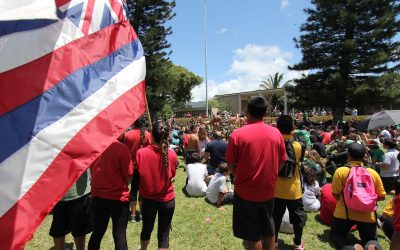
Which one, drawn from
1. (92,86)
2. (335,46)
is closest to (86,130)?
(92,86)

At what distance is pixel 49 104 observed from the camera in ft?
7.94

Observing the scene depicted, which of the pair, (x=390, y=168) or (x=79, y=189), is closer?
(x=79, y=189)

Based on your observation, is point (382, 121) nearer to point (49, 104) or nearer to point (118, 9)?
point (118, 9)

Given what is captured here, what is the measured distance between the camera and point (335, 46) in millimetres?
28031

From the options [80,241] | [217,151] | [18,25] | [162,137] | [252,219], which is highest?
[18,25]

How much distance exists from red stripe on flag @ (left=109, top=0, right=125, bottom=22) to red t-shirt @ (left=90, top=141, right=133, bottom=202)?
48.3 inches

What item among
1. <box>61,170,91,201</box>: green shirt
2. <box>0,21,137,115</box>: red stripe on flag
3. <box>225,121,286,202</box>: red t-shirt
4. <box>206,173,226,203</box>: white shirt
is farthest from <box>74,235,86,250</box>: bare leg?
<box>206,173,226,203</box>: white shirt

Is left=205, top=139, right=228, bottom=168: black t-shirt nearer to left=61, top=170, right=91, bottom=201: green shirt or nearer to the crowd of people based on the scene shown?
the crowd of people

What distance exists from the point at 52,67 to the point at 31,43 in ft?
0.66

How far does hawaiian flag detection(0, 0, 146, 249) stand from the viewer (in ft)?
6.96

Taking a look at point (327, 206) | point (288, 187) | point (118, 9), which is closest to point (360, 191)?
point (288, 187)

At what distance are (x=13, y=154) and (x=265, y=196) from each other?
2232mm

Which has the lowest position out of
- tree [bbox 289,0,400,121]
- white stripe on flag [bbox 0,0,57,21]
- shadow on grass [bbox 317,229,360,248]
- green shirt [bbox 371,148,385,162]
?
shadow on grass [bbox 317,229,360,248]

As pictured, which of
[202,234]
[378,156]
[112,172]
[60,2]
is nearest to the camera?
[60,2]
